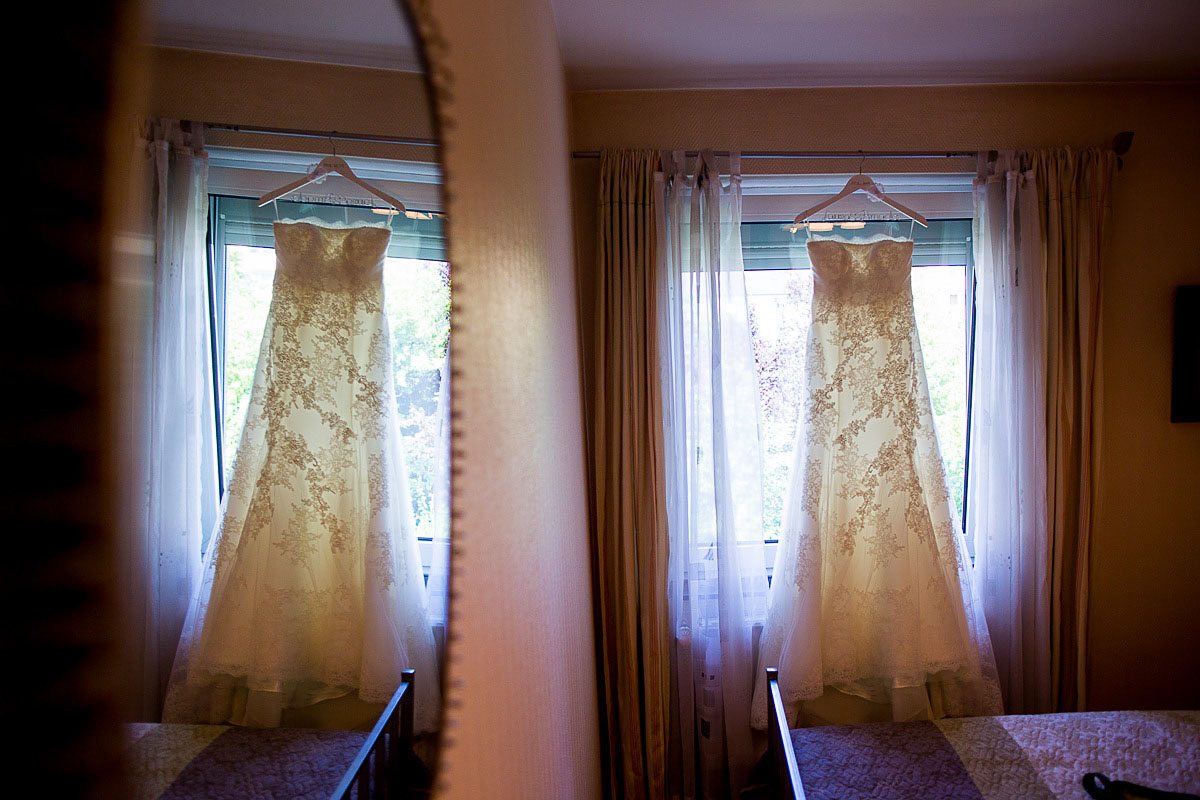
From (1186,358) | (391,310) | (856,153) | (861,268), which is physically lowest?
(391,310)

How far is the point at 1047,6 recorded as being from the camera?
1.77m

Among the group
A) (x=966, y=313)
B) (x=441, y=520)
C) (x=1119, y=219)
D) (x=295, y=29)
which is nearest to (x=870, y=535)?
(x=966, y=313)

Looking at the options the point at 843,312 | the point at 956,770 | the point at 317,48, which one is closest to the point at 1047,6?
the point at 843,312

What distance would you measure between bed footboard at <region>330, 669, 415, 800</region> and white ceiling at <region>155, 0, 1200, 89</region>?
1885 mm

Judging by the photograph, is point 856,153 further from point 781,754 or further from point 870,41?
point 781,754

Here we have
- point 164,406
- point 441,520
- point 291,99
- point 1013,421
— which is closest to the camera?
point 164,406

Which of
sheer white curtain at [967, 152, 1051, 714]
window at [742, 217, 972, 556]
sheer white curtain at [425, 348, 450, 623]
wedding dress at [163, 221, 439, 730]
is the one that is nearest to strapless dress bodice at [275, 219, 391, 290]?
wedding dress at [163, 221, 439, 730]

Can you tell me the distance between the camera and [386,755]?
36 centimetres

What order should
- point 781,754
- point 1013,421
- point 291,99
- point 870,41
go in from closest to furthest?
1. point 291,99
2. point 781,754
3. point 870,41
4. point 1013,421

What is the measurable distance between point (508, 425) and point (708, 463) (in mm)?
1454

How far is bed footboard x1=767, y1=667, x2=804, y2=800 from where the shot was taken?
4.27 ft

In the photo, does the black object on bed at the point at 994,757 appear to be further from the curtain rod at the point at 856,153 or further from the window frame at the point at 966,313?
the curtain rod at the point at 856,153

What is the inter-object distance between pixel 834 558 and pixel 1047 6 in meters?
1.76

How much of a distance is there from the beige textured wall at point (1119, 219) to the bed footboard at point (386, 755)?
1.83 meters
